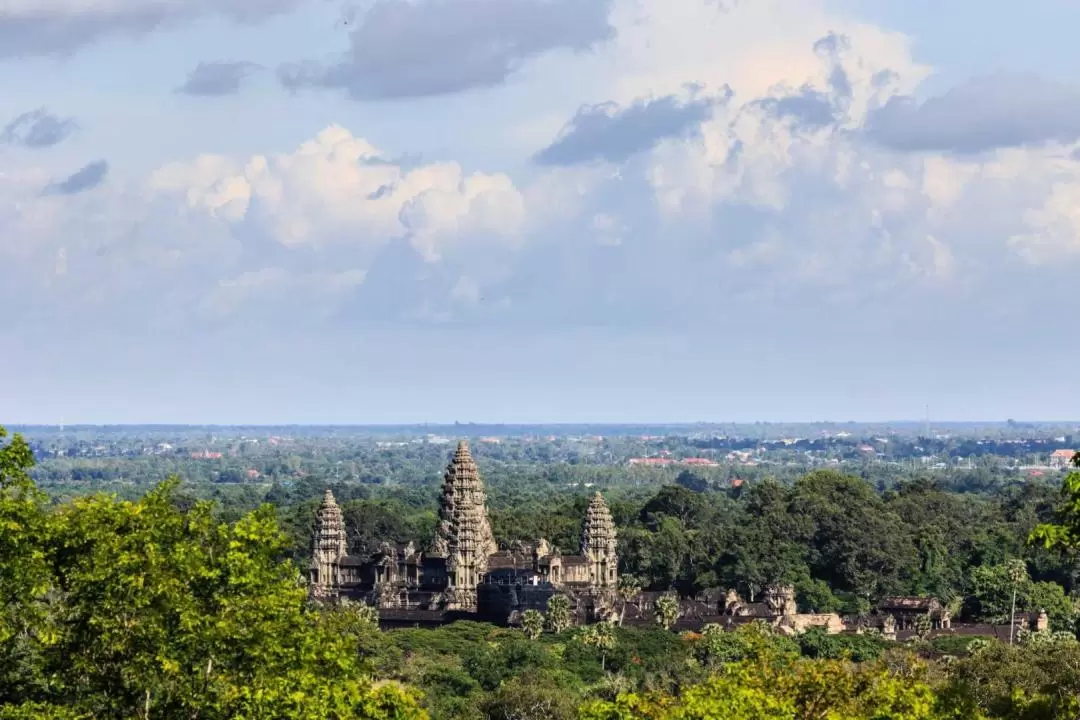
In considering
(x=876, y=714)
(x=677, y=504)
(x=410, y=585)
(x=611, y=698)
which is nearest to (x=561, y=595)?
Answer: (x=410, y=585)

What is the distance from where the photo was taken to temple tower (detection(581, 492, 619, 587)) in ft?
443

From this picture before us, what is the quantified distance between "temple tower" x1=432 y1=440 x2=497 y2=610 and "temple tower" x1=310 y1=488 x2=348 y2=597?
7775 millimetres

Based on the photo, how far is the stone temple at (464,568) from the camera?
390ft

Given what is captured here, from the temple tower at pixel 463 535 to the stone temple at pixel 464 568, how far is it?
0.21ft

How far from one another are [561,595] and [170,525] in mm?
76418

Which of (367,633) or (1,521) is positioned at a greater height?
(1,521)

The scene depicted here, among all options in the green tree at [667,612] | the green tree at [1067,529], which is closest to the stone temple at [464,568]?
the green tree at [667,612]

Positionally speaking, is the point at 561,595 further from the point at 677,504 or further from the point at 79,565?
the point at 79,565

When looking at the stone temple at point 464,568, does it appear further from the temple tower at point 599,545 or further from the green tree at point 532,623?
the green tree at point 532,623

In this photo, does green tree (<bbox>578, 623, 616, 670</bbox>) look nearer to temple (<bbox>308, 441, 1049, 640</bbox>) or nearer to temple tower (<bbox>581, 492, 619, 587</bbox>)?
temple (<bbox>308, 441, 1049, 640</bbox>)

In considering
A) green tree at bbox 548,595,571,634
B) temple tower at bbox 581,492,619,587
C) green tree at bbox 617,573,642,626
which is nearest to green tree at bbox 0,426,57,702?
green tree at bbox 548,595,571,634

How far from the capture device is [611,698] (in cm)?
8000

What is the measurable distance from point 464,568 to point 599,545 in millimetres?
11423

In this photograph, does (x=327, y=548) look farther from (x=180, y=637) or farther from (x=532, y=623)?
(x=180, y=637)
